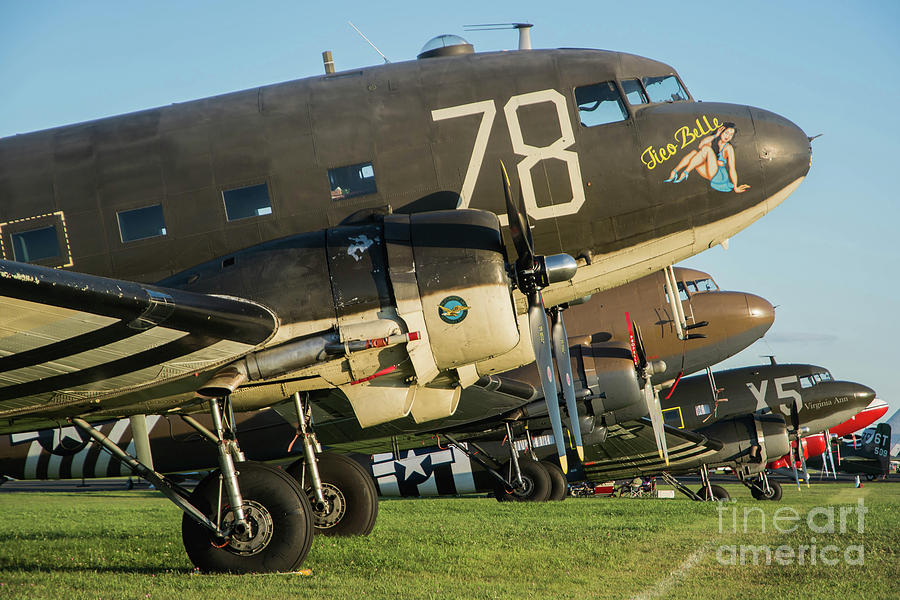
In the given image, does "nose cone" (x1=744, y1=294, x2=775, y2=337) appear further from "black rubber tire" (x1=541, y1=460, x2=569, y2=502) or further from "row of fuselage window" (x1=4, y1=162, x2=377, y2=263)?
"row of fuselage window" (x1=4, y1=162, x2=377, y2=263)

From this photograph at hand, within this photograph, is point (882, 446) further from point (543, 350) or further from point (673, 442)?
point (543, 350)

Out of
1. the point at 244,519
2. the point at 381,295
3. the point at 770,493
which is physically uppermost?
the point at 381,295

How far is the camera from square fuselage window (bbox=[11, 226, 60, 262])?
9.88 meters

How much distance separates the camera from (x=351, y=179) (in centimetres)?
978

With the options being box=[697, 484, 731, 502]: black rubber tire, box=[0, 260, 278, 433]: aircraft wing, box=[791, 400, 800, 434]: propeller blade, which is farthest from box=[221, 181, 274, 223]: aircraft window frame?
box=[791, 400, 800, 434]: propeller blade

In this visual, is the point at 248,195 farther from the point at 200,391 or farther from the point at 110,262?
the point at 200,391

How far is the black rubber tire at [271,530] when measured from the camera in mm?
8430

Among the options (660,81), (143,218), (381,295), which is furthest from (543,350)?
(143,218)

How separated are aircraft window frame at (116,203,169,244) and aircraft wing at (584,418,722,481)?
1781 cm

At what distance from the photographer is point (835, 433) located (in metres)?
41.9

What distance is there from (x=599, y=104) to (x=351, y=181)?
3.39 m

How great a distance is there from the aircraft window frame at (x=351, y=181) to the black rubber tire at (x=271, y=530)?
11.3 ft

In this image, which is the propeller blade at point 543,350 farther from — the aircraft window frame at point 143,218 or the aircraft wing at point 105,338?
the aircraft window frame at point 143,218

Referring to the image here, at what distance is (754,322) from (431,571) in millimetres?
20114
